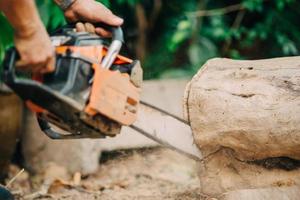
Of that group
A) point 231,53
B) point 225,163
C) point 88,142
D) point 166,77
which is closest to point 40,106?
point 225,163

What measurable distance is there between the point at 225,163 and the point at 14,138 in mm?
1745

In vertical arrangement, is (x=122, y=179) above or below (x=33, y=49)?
below

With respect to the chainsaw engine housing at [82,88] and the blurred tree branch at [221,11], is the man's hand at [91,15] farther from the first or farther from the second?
the blurred tree branch at [221,11]

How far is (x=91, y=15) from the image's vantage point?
7.58ft

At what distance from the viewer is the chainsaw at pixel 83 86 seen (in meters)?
1.88

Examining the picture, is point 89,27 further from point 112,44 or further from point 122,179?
point 122,179

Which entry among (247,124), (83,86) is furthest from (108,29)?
(247,124)

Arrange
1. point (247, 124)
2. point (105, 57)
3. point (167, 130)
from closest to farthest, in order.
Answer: point (105, 57)
point (247, 124)
point (167, 130)

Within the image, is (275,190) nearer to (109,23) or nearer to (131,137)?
(109,23)

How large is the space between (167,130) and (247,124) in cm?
56

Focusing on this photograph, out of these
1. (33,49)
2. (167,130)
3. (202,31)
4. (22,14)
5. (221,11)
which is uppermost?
(22,14)

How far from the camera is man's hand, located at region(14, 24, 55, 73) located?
188cm

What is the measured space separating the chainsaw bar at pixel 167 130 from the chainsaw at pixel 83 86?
0.66 metres

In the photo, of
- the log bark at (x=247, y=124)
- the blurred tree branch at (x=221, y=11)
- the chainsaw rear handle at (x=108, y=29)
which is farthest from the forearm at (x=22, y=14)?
the blurred tree branch at (x=221, y=11)
